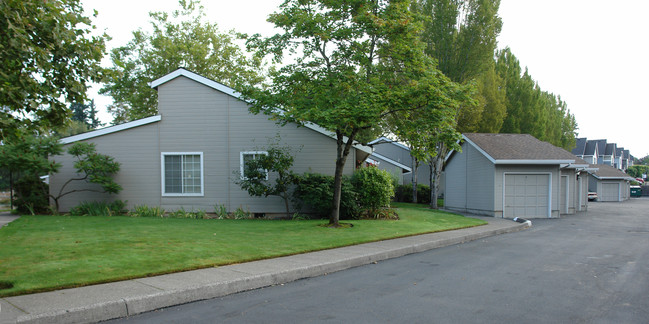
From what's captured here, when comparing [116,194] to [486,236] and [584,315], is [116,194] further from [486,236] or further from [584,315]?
[584,315]

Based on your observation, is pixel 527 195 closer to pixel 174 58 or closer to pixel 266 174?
pixel 266 174

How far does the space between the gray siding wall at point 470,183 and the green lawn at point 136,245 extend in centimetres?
891

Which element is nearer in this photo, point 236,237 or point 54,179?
point 236,237

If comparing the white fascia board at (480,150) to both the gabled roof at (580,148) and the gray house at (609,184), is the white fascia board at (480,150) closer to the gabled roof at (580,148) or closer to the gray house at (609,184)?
the gray house at (609,184)

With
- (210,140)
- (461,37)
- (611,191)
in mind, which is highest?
(461,37)

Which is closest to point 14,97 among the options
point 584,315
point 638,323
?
point 584,315

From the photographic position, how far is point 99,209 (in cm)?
1673

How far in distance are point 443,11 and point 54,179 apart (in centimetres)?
2263

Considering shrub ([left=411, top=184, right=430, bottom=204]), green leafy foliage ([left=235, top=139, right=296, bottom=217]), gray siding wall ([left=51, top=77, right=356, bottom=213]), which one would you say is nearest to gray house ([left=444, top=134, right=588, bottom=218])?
gray siding wall ([left=51, top=77, right=356, bottom=213])

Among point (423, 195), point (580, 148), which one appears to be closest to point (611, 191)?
point (580, 148)

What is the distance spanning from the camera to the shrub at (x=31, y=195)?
16734mm

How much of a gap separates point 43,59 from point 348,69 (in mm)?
8696

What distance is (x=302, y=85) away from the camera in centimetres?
1399

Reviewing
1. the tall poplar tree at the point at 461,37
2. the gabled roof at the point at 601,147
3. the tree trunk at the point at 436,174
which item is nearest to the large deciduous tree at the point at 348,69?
the tall poplar tree at the point at 461,37
